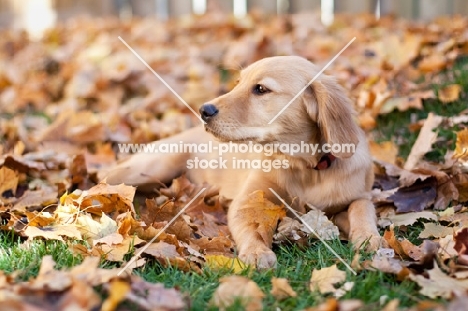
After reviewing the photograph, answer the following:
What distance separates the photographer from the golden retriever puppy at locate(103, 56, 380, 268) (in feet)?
9.92

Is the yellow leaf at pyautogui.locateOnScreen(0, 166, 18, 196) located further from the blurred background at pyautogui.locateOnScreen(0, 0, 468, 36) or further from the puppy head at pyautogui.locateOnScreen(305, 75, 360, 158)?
the blurred background at pyautogui.locateOnScreen(0, 0, 468, 36)

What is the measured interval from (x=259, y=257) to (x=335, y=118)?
85cm

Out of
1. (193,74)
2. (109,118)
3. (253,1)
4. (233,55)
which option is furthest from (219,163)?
(253,1)

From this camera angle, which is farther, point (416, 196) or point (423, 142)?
point (423, 142)

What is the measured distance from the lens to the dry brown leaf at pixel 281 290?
7.42ft

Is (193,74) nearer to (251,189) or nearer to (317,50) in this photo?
(317,50)

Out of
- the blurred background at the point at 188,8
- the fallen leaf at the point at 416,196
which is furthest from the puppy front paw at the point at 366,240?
the blurred background at the point at 188,8

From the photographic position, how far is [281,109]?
3131 mm

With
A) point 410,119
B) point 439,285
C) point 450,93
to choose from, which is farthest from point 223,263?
point 450,93

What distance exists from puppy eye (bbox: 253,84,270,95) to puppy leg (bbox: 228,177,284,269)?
511 mm

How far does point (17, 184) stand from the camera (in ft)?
12.3

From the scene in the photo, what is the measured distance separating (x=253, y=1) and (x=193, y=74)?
690cm

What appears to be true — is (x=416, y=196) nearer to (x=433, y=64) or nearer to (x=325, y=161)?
(x=325, y=161)

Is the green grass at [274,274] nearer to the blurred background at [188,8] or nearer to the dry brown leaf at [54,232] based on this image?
the dry brown leaf at [54,232]
